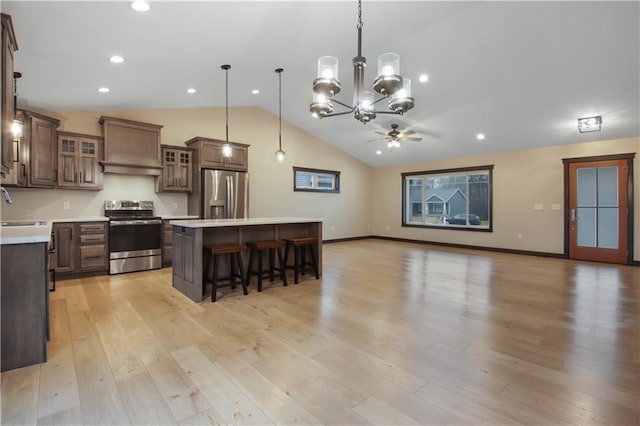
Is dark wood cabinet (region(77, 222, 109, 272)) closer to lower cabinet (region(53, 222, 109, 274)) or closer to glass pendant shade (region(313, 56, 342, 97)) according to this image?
lower cabinet (region(53, 222, 109, 274))

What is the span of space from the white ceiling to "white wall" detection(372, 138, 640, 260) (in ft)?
1.28

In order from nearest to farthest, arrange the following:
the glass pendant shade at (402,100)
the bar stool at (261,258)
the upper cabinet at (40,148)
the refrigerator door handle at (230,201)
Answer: the glass pendant shade at (402,100)
the bar stool at (261,258)
the upper cabinet at (40,148)
the refrigerator door handle at (230,201)

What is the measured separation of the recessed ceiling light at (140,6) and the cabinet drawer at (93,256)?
3.63m

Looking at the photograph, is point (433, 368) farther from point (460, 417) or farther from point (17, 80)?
point (17, 80)

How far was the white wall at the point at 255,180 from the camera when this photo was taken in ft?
16.4

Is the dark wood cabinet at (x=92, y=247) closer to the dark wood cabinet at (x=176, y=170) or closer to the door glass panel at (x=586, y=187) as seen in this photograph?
the dark wood cabinet at (x=176, y=170)

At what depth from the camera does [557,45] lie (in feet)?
12.6

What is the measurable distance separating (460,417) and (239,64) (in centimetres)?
459

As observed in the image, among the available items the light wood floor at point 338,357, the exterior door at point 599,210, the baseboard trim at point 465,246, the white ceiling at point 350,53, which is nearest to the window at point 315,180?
the baseboard trim at point 465,246

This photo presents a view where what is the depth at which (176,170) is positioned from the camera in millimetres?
5855

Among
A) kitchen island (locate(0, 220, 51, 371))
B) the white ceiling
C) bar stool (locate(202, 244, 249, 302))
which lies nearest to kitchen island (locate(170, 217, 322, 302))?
bar stool (locate(202, 244, 249, 302))

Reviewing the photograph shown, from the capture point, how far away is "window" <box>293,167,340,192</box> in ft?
27.3

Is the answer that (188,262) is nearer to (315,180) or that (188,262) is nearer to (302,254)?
(302,254)

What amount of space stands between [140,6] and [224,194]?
383cm
